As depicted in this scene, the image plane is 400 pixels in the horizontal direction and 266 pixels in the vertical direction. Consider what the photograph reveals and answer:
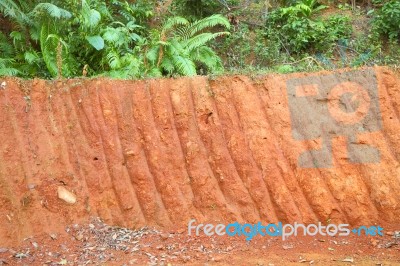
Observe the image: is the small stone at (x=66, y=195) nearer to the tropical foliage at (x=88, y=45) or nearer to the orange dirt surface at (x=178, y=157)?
the orange dirt surface at (x=178, y=157)

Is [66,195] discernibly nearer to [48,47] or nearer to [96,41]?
[48,47]

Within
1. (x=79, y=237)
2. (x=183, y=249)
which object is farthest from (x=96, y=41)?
(x=183, y=249)

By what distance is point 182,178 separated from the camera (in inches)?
225

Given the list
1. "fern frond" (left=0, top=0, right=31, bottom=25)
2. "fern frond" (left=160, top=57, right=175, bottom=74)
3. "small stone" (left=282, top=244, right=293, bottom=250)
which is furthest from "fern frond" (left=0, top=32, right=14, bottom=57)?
"small stone" (left=282, top=244, right=293, bottom=250)

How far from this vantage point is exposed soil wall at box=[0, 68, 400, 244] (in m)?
5.36

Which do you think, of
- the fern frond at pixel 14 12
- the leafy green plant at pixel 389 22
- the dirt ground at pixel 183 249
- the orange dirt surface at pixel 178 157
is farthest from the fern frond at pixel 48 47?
the leafy green plant at pixel 389 22

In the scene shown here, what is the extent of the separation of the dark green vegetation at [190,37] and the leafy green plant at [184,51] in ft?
0.06

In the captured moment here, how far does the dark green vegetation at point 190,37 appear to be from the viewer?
7.52 metres

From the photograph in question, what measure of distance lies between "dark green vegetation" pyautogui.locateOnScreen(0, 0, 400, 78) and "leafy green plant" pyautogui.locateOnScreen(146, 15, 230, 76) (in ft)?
0.06

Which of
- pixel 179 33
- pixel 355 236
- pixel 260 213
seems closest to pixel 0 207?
pixel 260 213

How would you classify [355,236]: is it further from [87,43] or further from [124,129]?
[87,43]

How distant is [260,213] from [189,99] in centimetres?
181

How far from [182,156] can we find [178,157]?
0.06 m

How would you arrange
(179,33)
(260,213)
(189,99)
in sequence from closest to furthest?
(260,213) → (189,99) → (179,33)
